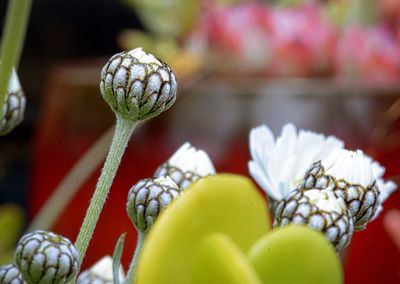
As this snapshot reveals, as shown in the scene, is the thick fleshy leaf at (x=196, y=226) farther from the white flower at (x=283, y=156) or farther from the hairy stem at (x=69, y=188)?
the hairy stem at (x=69, y=188)

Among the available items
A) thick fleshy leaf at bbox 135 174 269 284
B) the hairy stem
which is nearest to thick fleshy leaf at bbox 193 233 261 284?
thick fleshy leaf at bbox 135 174 269 284

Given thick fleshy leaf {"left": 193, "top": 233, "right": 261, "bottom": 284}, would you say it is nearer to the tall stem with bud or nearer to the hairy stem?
the tall stem with bud

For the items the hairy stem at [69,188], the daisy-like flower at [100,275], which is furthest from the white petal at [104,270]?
the hairy stem at [69,188]

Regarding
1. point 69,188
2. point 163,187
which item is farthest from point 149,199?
point 69,188

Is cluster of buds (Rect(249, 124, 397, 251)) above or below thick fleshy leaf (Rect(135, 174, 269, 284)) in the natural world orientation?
below

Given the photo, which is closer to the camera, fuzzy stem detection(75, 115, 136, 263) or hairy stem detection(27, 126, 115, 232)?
fuzzy stem detection(75, 115, 136, 263)

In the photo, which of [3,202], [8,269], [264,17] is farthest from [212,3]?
[8,269]

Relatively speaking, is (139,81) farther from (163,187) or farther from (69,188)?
(69,188)
